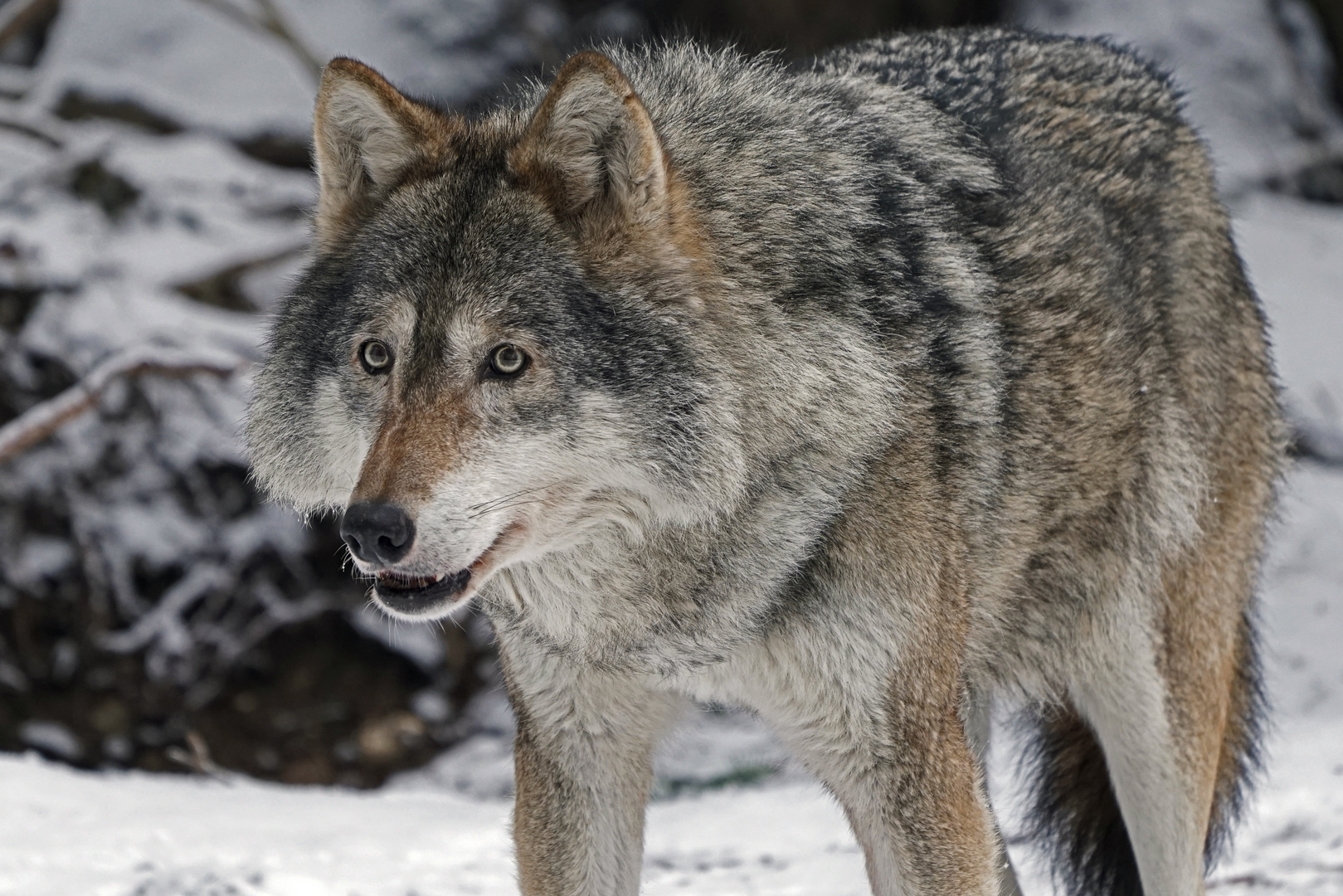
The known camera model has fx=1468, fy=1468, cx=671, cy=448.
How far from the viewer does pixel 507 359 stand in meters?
2.38

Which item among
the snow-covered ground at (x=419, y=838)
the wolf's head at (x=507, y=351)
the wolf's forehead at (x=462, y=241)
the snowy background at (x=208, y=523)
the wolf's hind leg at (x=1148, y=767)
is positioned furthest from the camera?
the snowy background at (x=208, y=523)

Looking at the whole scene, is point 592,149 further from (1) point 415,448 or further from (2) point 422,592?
(2) point 422,592

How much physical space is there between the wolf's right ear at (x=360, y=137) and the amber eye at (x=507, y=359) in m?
0.46

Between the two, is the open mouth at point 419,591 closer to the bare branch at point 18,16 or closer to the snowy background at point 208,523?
the snowy background at point 208,523

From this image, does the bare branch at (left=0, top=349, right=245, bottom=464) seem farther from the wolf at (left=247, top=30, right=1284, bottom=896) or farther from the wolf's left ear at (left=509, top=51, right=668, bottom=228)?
the wolf's left ear at (left=509, top=51, right=668, bottom=228)

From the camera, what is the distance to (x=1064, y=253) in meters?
3.16

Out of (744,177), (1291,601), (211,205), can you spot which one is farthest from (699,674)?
(211,205)

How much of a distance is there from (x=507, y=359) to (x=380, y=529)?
37 cm

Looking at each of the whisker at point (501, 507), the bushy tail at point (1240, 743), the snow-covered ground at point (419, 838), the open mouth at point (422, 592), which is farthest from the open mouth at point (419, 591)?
the bushy tail at point (1240, 743)

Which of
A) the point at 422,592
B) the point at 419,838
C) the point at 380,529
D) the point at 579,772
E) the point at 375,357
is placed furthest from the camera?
the point at 419,838

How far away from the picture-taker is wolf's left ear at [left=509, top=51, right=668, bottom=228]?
239cm

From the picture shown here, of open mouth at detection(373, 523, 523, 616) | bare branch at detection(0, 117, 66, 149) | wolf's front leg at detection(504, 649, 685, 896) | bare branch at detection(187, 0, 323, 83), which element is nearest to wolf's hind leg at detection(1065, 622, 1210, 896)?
wolf's front leg at detection(504, 649, 685, 896)

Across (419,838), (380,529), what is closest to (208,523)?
(419,838)

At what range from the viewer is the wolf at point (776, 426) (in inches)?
94.5
